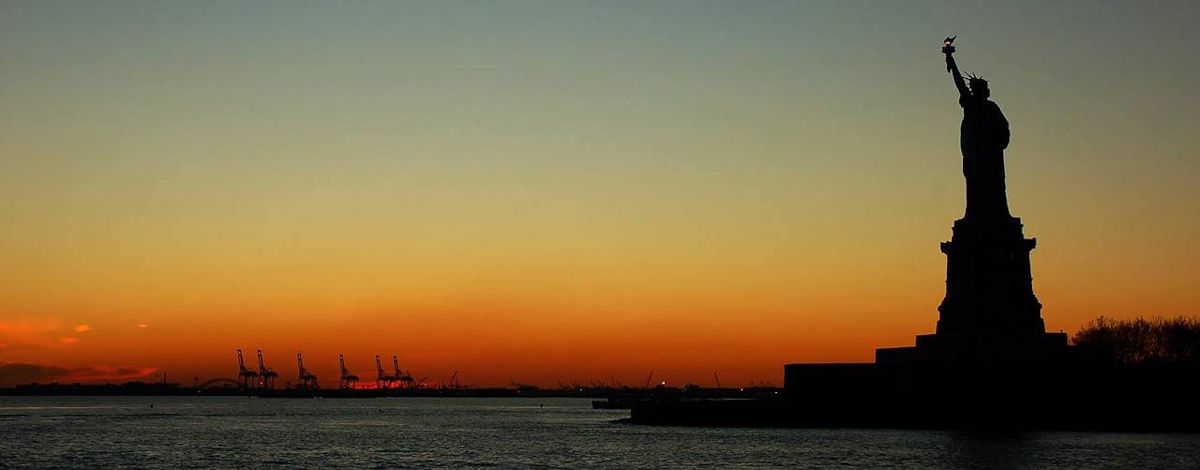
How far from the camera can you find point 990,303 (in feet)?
215

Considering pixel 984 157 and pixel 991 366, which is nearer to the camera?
pixel 991 366

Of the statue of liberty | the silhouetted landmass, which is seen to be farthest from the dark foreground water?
the statue of liberty

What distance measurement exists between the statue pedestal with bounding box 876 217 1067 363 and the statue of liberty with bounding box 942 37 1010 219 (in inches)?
32.4

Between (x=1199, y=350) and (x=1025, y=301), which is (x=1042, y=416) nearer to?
(x=1025, y=301)

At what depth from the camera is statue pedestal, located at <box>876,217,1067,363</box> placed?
65.4m

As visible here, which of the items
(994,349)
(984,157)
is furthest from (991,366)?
(984,157)

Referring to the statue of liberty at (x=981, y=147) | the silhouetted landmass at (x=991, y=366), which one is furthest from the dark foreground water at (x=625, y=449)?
the statue of liberty at (x=981, y=147)

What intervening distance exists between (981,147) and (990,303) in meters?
7.62

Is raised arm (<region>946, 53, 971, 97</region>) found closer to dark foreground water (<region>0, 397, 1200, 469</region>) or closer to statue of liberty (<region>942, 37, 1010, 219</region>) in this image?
statue of liberty (<region>942, 37, 1010, 219</region>)

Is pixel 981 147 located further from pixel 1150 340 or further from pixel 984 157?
pixel 1150 340

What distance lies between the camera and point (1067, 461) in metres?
52.1

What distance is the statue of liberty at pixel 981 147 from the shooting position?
67562mm

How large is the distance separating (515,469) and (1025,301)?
977 inches

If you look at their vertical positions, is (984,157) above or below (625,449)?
above
